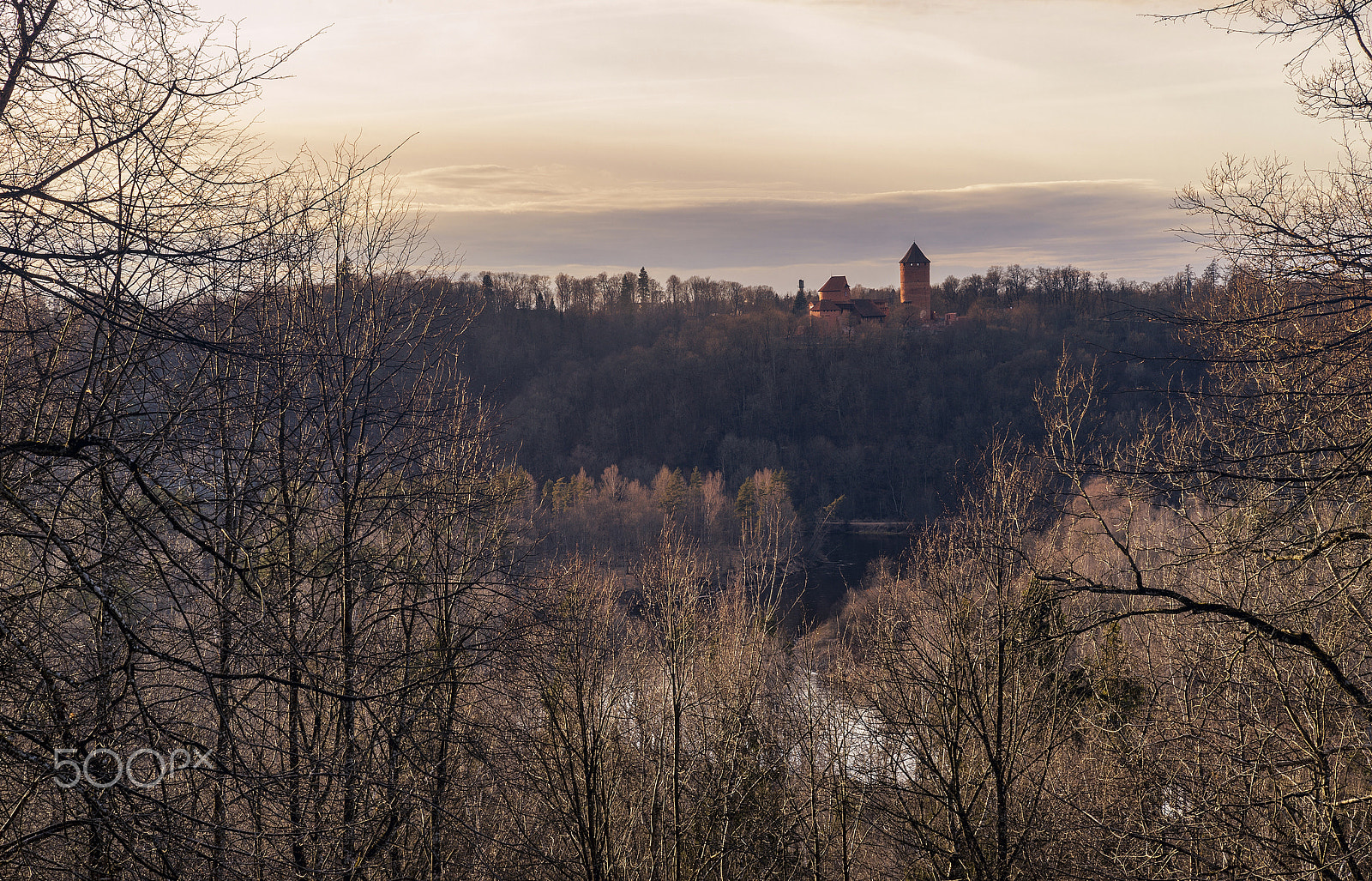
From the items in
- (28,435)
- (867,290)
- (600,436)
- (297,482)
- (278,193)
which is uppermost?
(867,290)

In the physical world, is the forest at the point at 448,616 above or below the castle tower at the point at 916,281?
below

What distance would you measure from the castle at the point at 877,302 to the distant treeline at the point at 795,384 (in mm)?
3632

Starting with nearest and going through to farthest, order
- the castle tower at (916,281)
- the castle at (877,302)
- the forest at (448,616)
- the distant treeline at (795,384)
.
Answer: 1. the forest at (448,616)
2. the distant treeline at (795,384)
3. the castle at (877,302)
4. the castle tower at (916,281)

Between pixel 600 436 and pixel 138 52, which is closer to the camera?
pixel 138 52

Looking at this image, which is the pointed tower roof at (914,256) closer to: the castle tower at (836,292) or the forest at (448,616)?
the castle tower at (836,292)

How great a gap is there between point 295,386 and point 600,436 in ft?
240

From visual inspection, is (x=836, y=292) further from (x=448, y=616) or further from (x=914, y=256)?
(x=448, y=616)

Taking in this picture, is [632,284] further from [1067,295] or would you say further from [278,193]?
[278,193]

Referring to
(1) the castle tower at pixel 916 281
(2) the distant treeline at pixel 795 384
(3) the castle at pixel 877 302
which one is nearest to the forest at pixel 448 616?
(2) the distant treeline at pixel 795 384

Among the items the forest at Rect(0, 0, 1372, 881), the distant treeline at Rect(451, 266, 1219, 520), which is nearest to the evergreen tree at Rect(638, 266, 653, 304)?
the distant treeline at Rect(451, 266, 1219, 520)

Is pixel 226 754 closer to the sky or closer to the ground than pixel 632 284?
closer to the ground

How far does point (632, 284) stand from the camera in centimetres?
10438

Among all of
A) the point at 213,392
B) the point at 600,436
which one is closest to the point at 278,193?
the point at 213,392

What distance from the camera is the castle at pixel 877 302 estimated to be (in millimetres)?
97125
